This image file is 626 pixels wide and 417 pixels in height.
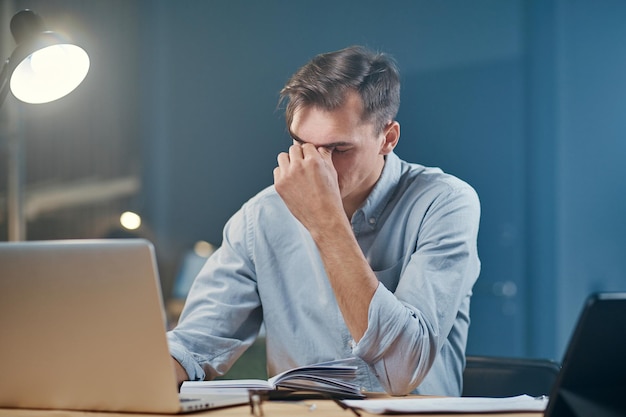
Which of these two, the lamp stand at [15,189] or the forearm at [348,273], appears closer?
the forearm at [348,273]

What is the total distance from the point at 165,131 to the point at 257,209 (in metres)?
1.62

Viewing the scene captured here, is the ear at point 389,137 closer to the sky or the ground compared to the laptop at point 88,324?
closer to the sky

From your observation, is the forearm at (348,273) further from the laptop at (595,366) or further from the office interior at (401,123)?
the office interior at (401,123)

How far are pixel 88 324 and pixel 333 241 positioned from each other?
1.98ft

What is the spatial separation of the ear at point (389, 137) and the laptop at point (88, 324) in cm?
95

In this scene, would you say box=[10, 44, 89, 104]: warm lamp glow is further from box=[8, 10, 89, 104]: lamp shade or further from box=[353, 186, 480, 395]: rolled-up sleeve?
box=[353, 186, 480, 395]: rolled-up sleeve

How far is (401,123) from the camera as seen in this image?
2.84 metres

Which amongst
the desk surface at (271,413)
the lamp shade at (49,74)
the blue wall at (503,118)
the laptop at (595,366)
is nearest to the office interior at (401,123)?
the blue wall at (503,118)

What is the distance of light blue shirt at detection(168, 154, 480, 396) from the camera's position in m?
1.49

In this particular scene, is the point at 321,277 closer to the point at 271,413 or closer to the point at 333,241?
the point at 333,241

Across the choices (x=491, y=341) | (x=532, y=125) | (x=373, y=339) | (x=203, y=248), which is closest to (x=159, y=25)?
(x=203, y=248)

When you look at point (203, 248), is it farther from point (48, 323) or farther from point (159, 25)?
point (48, 323)

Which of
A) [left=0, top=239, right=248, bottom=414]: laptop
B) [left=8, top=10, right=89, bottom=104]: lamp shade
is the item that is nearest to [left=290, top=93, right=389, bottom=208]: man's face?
[left=8, top=10, right=89, bottom=104]: lamp shade

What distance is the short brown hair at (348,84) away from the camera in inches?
65.8
